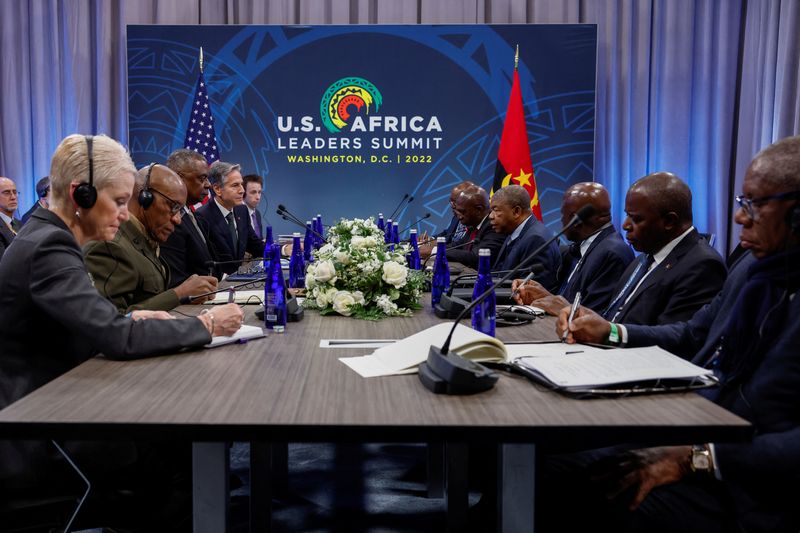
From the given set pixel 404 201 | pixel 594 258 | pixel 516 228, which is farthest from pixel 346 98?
pixel 594 258

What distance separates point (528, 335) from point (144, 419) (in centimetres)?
119

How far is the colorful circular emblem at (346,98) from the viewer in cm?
678

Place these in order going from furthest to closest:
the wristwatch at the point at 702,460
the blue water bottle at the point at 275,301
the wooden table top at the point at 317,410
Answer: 1. the blue water bottle at the point at 275,301
2. the wristwatch at the point at 702,460
3. the wooden table top at the point at 317,410

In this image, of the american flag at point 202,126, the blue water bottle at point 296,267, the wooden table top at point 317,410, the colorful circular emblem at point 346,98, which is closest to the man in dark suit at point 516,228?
the blue water bottle at point 296,267

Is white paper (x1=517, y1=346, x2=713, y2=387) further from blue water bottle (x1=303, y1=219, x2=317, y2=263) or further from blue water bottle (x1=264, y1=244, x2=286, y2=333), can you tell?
blue water bottle (x1=303, y1=219, x2=317, y2=263)

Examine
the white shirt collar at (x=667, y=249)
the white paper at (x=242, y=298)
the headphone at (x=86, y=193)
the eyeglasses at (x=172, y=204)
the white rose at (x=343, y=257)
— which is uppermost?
the headphone at (x=86, y=193)

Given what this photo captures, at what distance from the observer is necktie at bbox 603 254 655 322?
260 cm

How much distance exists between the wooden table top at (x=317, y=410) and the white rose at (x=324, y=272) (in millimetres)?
842

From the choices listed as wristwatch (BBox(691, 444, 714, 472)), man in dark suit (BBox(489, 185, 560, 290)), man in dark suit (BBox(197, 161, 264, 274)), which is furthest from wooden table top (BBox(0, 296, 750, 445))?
man in dark suit (BBox(197, 161, 264, 274))

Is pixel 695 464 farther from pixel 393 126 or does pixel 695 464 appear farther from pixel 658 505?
pixel 393 126

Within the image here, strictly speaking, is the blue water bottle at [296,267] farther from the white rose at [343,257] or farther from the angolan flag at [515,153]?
the angolan flag at [515,153]

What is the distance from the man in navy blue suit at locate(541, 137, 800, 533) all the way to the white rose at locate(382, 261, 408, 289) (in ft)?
3.22

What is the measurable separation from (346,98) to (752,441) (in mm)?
5784

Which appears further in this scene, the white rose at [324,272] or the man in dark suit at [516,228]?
→ the man in dark suit at [516,228]
